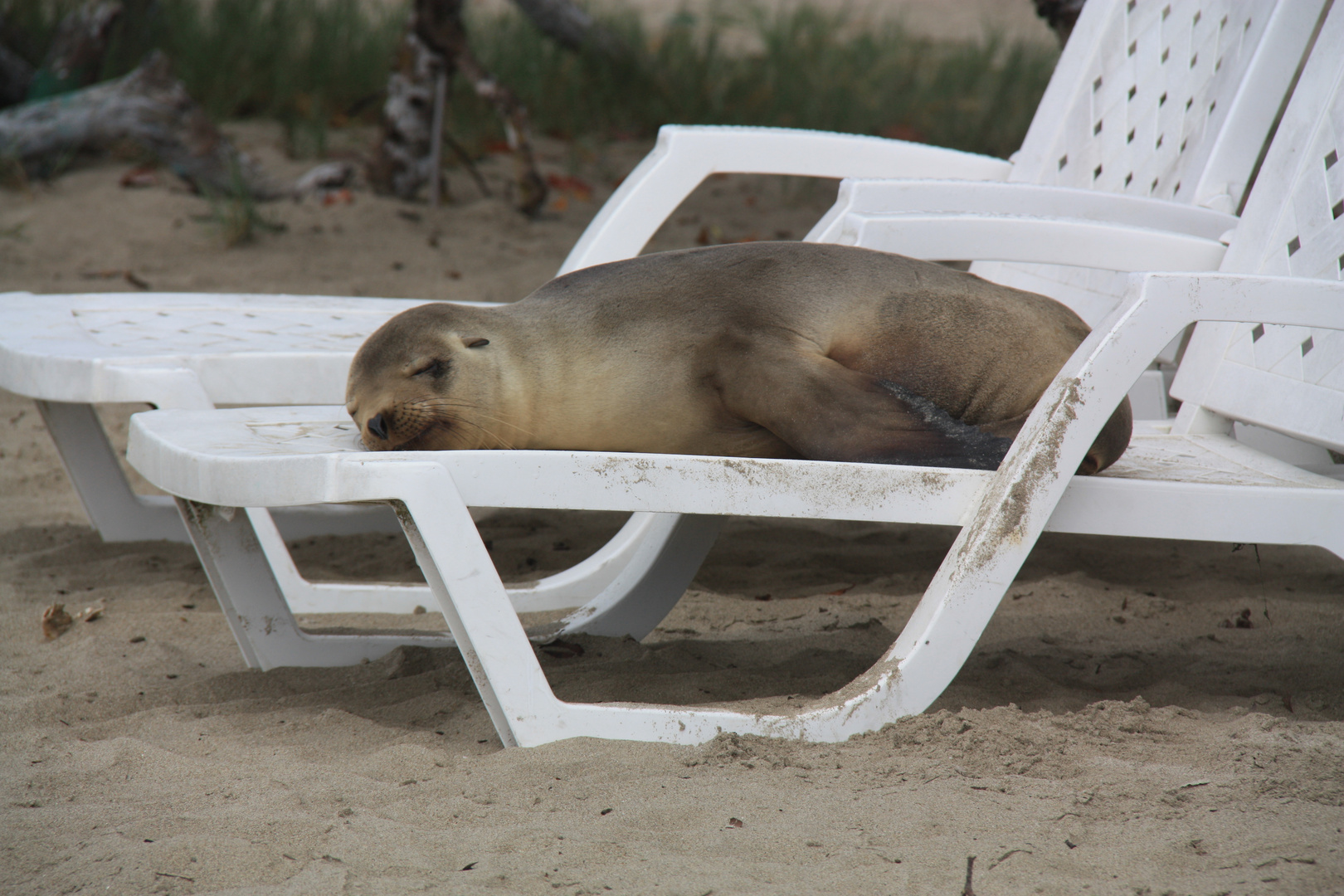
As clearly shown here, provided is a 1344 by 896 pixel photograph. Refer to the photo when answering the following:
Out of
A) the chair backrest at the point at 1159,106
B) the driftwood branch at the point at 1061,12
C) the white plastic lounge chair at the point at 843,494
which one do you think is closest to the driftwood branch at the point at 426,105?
the driftwood branch at the point at 1061,12

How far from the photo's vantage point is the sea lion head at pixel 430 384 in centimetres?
238

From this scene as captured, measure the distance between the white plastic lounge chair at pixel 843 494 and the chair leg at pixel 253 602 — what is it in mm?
285

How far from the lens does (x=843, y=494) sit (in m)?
2.12

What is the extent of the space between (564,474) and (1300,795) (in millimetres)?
1279

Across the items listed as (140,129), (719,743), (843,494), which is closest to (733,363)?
(843,494)

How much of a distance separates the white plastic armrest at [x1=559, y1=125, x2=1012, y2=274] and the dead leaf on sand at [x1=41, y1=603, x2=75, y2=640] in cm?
159

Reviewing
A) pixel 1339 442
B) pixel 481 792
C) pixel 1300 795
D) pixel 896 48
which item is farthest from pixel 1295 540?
pixel 896 48

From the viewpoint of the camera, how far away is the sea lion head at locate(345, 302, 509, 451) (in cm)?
238

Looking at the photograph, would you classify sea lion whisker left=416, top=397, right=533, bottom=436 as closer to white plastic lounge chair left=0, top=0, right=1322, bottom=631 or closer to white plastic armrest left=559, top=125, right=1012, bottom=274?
white plastic lounge chair left=0, top=0, right=1322, bottom=631

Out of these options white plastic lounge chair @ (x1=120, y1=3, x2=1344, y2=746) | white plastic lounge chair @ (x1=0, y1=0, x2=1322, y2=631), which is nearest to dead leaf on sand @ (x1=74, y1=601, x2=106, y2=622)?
white plastic lounge chair @ (x1=0, y1=0, x2=1322, y2=631)

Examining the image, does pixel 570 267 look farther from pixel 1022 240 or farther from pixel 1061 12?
pixel 1061 12

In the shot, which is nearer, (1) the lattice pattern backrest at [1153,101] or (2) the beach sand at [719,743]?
(2) the beach sand at [719,743]

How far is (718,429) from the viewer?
8.07 ft

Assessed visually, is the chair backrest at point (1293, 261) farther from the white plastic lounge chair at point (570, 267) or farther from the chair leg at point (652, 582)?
the chair leg at point (652, 582)
